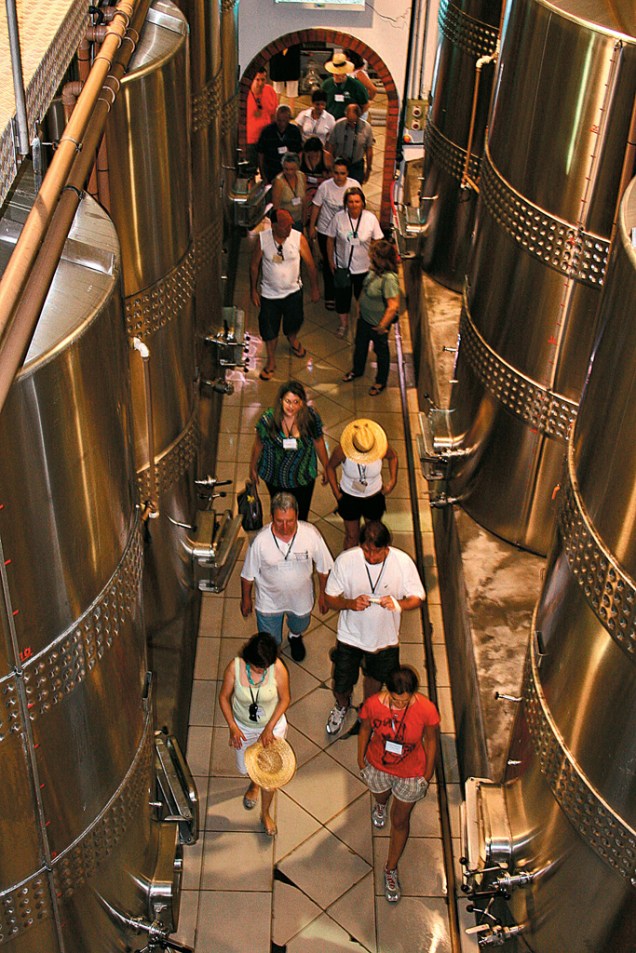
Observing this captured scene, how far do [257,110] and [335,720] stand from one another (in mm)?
7113

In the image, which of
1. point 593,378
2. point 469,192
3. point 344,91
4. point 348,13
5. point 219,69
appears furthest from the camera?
point 344,91

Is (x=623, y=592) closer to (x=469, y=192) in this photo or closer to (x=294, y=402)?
(x=294, y=402)

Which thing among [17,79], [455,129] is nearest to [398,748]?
[17,79]

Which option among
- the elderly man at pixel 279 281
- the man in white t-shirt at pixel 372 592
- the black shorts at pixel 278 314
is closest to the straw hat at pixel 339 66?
the elderly man at pixel 279 281

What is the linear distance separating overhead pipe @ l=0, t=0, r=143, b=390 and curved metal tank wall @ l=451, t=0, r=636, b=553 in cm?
221

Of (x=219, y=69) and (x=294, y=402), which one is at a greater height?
(x=219, y=69)

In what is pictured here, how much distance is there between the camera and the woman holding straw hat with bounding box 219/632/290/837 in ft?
16.4

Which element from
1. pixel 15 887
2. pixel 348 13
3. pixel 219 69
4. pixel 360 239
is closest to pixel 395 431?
pixel 360 239

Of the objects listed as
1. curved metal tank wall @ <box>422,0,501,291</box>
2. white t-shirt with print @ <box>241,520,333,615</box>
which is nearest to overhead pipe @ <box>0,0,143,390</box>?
white t-shirt with print @ <box>241,520,333,615</box>

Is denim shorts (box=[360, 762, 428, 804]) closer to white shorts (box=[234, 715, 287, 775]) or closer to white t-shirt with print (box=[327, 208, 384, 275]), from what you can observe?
white shorts (box=[234, 715, 287, 775])

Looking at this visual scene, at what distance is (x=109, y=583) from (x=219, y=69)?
5.00 m

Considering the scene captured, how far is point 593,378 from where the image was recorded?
3.49 meters

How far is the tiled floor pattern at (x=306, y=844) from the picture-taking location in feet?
16.2

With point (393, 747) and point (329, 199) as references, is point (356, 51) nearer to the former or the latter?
point (329, 199)
